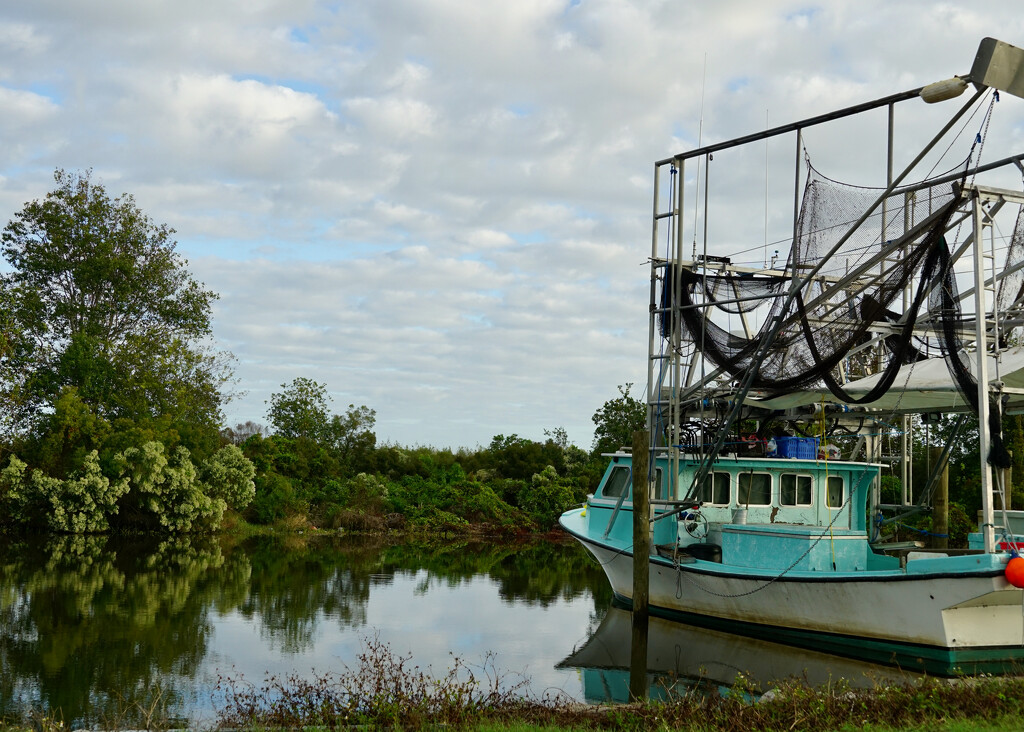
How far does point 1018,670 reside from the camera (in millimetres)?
11727

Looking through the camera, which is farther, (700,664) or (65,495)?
(65,495)

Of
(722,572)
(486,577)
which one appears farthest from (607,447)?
(722,572)

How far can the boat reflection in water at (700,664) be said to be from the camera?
13.9m

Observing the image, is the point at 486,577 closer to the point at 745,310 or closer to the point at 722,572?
the point at 722,572

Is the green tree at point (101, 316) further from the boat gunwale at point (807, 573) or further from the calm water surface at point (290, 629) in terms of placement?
the boat gunwale at point (807, 573)

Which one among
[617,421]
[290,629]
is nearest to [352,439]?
[617,421]

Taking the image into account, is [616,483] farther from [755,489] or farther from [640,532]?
[640,532]

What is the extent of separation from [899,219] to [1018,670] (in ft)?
27.7

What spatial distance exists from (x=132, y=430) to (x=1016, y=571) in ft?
94.8

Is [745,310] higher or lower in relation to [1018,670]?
higher

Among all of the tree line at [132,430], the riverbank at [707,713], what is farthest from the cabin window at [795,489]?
the tree line at [132,430]

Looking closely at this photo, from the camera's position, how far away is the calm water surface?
13.4 metres

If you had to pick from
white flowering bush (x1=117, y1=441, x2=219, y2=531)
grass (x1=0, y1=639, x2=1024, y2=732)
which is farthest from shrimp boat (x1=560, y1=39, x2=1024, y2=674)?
white flowering bush (x1=117, y1=441, x2=219, y2=531)

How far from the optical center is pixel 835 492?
770 inches
